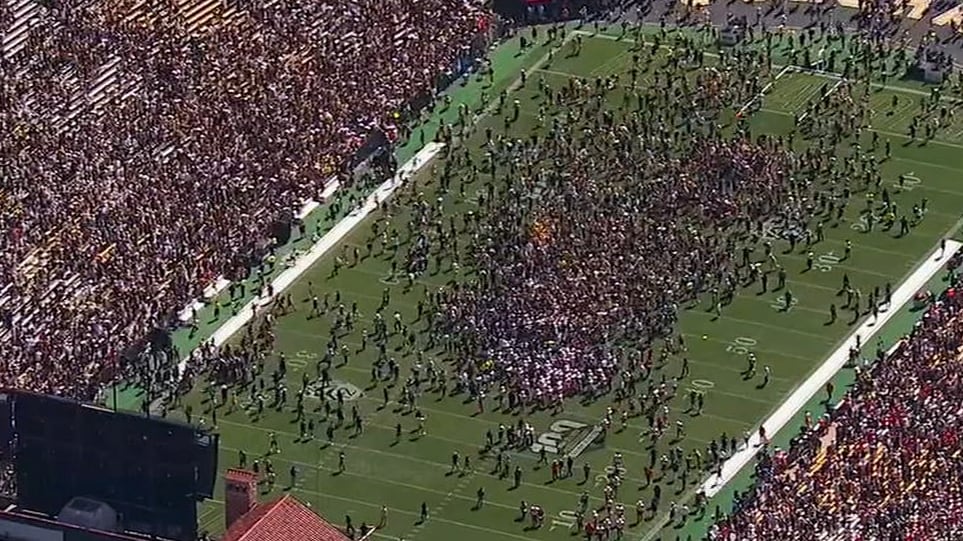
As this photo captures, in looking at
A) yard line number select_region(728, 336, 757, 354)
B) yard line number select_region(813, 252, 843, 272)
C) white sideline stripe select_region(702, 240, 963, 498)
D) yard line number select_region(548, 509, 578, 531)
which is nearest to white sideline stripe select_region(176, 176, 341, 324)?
yard line number select_region(728, 336, 757, 354)

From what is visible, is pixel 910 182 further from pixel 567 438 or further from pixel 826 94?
pixel 567 438

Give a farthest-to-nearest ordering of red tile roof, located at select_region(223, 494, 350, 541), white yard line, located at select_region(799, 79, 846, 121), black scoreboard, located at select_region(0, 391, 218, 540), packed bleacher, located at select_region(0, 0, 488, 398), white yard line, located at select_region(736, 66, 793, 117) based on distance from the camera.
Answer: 1. white yard line, located at select_region(736, 66, 793, 117)
2. white yard line, located at select_region(799, 79, 846, 121)
3. packed bleacher, located at select_region(0, 0, 488, 398)
4. black scoreboard, located at select_region(0, 391, 218, 540)
5. red tile roof, located at select_region(223, 494, 350, 541)

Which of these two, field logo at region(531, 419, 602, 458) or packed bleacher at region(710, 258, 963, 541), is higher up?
packed bleacher at region(710, 258, 963, 541)

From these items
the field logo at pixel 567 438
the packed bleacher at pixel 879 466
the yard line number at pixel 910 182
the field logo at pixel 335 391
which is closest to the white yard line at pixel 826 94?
the yard line number at pixel 910 182

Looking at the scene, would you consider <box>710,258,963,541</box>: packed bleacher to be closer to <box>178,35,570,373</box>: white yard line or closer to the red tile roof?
the red tile roof

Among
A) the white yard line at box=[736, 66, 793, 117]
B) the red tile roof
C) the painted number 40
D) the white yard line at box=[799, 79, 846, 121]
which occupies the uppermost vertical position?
the red tile roof

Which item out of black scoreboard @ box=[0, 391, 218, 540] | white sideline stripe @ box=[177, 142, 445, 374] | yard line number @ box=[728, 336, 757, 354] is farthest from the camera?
white sideline stripe @ box=[177, 142, 445, 374]

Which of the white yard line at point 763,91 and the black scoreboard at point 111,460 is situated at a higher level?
the black scoreboard at point 111,460

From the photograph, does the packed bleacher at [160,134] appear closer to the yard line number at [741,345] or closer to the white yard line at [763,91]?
the white yard line at [763,91]
